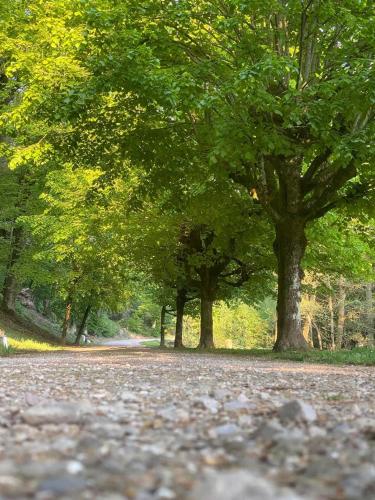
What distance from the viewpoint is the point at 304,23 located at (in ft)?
37.4

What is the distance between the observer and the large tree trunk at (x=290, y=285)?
13.3 metres

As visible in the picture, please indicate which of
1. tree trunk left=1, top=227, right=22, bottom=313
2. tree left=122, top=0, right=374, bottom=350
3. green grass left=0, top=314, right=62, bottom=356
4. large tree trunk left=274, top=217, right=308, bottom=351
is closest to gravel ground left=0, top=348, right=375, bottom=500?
tree left=122, top=0, right=374, bottom=350

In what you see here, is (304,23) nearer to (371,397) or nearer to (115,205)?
(371,397)

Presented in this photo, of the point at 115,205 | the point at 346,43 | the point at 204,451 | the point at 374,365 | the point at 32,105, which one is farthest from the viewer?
the point at 115,205

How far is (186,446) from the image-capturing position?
96.9 inches

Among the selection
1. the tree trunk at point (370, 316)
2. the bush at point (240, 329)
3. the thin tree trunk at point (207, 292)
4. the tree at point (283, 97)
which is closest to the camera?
the tree at point (283, 97)

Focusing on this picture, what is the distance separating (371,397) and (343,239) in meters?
13.7

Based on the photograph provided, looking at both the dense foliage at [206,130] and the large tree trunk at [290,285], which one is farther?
the large tree trunk at [290,285]

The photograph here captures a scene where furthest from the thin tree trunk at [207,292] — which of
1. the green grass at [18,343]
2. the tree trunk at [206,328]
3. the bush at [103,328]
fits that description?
the bush at [103,328]

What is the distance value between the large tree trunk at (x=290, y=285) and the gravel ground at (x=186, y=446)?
8536mm

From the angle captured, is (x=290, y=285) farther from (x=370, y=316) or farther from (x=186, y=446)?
(x=370, y=316)

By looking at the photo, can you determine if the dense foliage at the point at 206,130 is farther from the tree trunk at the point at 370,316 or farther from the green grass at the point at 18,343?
the tree trunk at the point at 370,316

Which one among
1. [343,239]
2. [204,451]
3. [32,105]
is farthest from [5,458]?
[343,239]

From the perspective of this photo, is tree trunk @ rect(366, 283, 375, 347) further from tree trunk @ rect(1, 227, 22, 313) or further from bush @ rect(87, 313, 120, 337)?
Answer: bush @ rect(87, 313, 120, 337)
